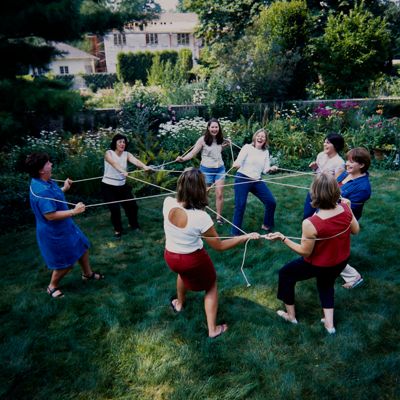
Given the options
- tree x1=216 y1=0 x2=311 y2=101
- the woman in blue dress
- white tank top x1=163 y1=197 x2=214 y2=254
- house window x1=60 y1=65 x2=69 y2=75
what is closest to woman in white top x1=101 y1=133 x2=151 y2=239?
the woman in blue dress

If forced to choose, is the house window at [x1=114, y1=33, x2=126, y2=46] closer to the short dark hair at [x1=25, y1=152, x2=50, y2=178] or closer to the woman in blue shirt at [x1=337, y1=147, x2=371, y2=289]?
the short dark hair at [x1=25, y1=152, x2=50, y2=178]

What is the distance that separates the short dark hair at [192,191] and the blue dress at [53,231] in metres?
1.37

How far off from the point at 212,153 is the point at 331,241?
2842 millimetres

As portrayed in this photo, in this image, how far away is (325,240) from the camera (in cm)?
293

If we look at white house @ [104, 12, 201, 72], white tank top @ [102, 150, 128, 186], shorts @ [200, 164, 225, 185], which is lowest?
shorts @ [200, 164, 225, 185]

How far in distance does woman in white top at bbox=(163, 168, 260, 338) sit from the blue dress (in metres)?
1.25

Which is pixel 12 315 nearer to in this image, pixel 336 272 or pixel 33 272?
pixel 33 272

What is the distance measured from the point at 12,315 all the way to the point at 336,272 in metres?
3.10

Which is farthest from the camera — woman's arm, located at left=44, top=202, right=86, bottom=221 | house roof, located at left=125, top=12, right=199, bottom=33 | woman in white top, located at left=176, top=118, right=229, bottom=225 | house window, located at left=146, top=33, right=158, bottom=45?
house window, located at left=146, top=33, right=158, bottom=45

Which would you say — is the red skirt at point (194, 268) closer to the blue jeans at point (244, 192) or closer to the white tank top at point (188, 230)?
the white tank top at point (188, 230)

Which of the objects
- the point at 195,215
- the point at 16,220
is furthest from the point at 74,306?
the point at 16,220

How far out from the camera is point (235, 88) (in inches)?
431

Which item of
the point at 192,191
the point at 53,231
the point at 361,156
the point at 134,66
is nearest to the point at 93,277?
the point at 53,231

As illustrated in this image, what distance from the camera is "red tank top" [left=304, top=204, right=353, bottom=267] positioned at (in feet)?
9.36
